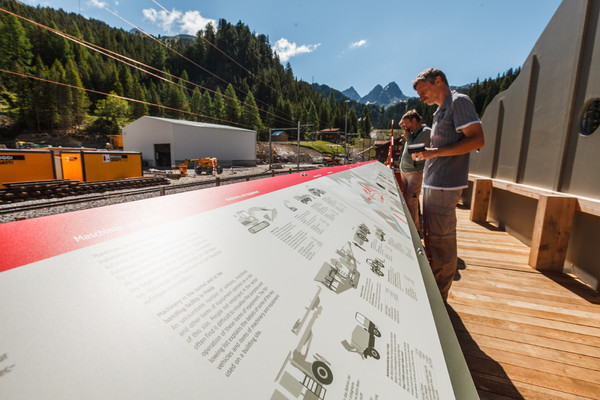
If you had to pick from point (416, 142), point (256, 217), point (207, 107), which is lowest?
point (256, 217)

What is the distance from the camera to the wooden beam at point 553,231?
10.3 feet

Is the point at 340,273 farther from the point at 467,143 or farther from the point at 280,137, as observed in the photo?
the point at 280,137

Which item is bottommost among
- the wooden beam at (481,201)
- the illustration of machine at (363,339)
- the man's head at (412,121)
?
the wooden beam at (481,201)

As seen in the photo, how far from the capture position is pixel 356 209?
191 cm

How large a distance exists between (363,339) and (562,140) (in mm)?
4524

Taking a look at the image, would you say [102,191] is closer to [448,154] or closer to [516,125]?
[448,154]

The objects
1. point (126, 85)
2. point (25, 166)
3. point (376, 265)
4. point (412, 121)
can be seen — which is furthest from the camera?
point (126, 85)

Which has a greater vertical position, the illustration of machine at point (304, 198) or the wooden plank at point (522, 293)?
the illustration of machine at point (304, 198)

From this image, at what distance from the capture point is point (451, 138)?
2.32m

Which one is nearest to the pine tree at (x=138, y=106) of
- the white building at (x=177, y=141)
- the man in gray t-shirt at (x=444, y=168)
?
the white building at (x=177, y=141)

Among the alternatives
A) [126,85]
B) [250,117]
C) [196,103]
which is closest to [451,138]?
[250,117]

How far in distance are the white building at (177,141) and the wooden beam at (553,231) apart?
2995cm

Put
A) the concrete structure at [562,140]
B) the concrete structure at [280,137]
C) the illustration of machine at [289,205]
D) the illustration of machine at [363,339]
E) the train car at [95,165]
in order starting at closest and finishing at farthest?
1. the illustration of machine at [363,339]
2. the illustration of machine at [289,205]
3. the concrete structure at [562,140]
4. the train car at [95,165]
5. the concrete structure at [280,137]

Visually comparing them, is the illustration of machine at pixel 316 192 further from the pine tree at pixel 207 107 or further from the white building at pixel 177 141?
the pine tree at pixel 207 107
